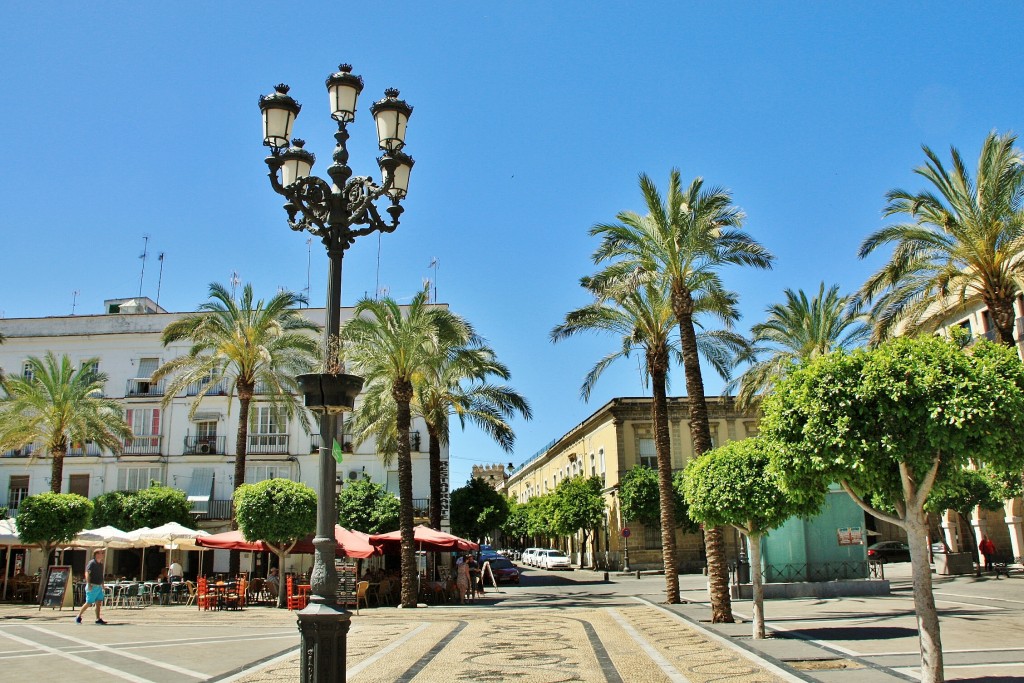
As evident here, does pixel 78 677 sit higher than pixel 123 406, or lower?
lower

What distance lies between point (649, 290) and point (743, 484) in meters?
8.60

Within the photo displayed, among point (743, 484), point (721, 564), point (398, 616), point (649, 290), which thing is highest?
point (649, 290)

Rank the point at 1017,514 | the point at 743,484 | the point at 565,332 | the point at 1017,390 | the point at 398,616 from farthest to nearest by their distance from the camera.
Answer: the point at 1017,514
the point at 565,332
the point at 398,616
the point at 743,484
the point at 1017,390

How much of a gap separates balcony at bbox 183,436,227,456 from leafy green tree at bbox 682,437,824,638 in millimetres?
29823

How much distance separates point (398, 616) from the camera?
21.1m

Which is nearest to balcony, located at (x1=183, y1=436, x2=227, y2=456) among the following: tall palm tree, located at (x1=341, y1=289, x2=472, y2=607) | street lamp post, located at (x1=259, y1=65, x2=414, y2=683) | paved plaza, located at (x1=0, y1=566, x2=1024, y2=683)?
paved plaza, located at (x1=0, y1=566, x2=1024, y2=683)

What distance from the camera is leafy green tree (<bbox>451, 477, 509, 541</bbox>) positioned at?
44062 millimetres

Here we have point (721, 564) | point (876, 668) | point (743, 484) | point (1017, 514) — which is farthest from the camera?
point (1017, 514)

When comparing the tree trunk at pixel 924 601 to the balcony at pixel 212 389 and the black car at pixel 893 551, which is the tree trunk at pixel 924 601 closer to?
the balcony at pixel 212 389

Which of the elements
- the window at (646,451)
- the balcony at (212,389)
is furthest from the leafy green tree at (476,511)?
the balcony at (212,389)

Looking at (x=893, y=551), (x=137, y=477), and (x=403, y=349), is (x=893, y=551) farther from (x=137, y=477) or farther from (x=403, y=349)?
(x=137, y=477)

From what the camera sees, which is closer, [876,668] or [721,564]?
[876,668]

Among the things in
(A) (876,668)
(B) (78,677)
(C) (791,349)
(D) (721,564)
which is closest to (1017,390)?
(A) (876,668)

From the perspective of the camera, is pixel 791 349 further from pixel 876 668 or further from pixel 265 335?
pixel 876 668
